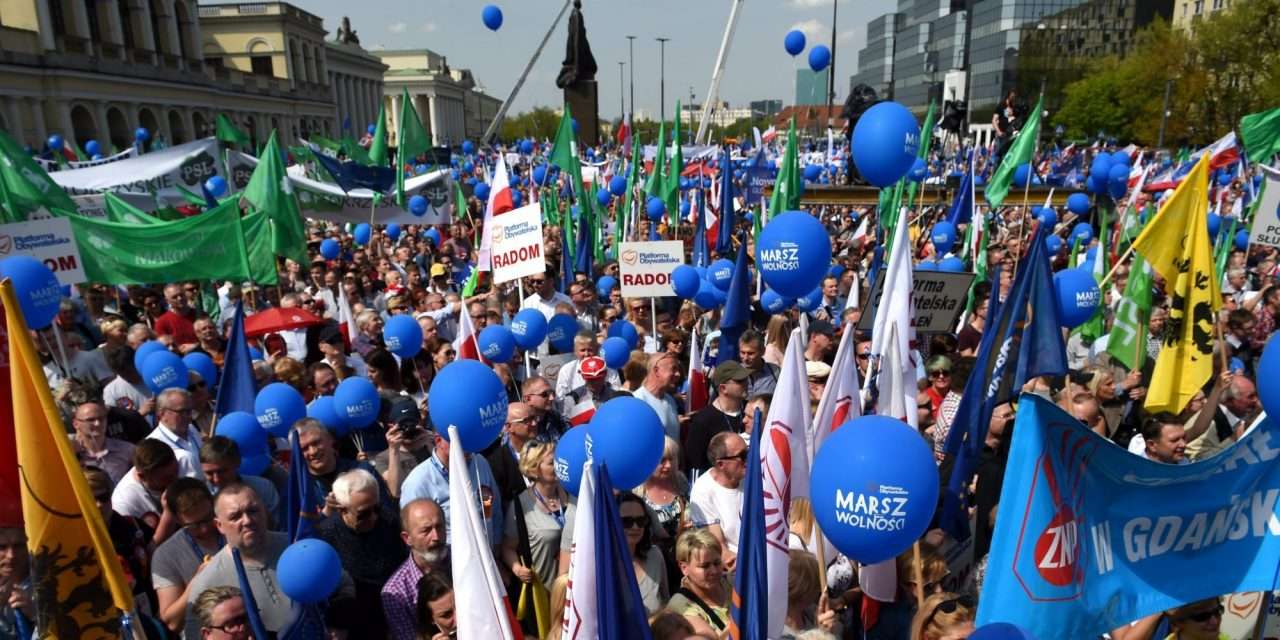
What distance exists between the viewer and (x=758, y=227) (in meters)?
11.5

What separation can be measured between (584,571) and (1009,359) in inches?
101

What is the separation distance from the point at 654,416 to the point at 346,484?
1.32 metres

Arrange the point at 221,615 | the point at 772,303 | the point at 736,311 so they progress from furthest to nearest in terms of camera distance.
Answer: the point at 772,303 → the point at 736,311 → the point at 221,615

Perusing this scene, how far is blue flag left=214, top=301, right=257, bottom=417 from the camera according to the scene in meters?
4.90

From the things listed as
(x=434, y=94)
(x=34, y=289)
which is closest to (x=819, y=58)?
(x=34, y=289)

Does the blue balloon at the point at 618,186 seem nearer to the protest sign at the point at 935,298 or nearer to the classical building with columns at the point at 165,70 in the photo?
the protest sign at the point at 935,298

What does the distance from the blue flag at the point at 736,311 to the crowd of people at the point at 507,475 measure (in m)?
0.14

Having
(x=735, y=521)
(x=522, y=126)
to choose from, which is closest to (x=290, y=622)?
(x=735, y=521)

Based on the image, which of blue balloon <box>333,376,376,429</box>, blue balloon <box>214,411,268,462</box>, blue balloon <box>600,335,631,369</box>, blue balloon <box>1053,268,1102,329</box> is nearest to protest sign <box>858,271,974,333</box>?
blue balloon <box>1053,268,1102,329</box>

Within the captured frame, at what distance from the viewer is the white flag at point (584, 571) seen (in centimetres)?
257

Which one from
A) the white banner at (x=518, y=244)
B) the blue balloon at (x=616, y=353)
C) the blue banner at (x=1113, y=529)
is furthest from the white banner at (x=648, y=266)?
the blue banner at (x=1113, y=529)

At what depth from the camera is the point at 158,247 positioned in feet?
24.3

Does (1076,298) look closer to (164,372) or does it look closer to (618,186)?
(164,372)

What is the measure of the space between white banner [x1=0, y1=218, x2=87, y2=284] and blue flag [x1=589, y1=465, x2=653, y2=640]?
6385mm
